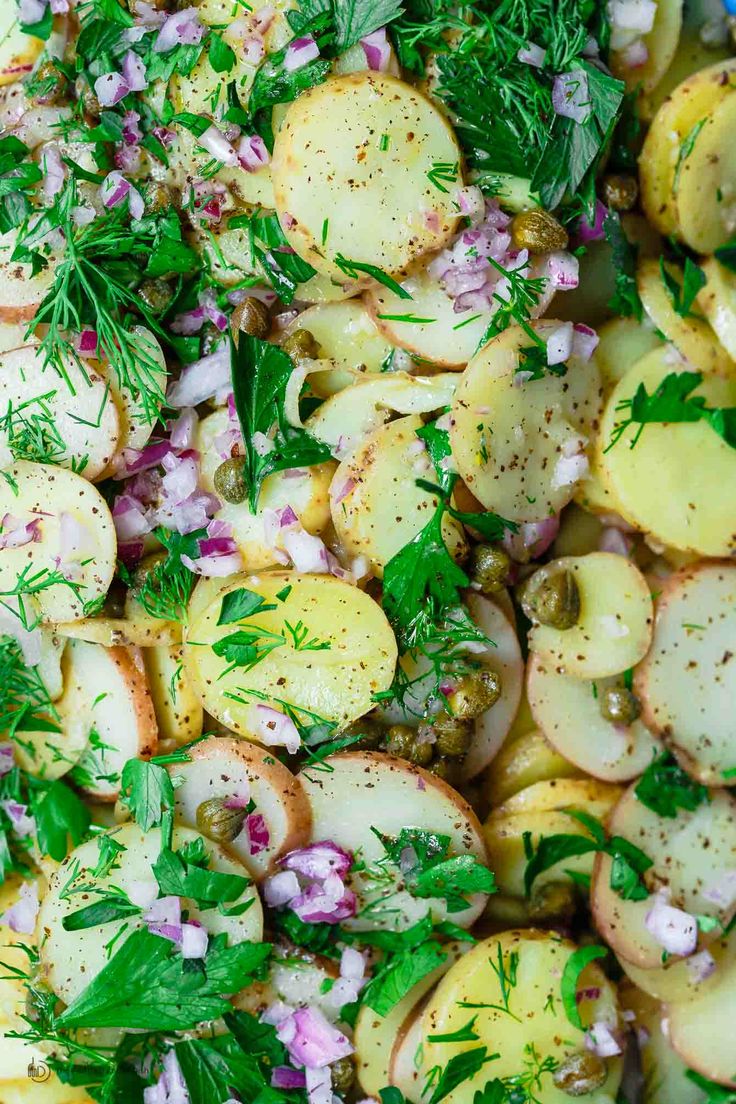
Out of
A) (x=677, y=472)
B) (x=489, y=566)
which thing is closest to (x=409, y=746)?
(x=489, y=566)

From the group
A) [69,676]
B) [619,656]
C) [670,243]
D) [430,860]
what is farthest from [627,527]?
[69,676]

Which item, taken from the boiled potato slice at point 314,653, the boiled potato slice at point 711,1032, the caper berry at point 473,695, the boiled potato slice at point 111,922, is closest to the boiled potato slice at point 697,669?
the caper berry at point 473,695

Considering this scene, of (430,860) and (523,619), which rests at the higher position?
(523,619)

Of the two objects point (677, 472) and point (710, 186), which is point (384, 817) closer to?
point (677, 472)

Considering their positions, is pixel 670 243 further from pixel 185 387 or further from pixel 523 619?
pixel 185 387

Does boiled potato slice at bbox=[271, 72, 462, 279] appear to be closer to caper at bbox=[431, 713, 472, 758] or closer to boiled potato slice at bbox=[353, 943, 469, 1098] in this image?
caper at bbox=[431, 713, 472, 758]

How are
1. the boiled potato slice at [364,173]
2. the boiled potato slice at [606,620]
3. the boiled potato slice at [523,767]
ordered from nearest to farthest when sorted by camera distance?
the boiled potato slice at [364,173], the boiled potato slice at [606,620], the boiled potato slice at [523,767]

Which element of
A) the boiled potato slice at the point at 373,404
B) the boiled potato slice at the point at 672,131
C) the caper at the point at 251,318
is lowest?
the boiled potato slice at the point at 373,404

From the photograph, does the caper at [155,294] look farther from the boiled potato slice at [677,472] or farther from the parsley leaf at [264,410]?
the boiled potato slice at [677,472]
